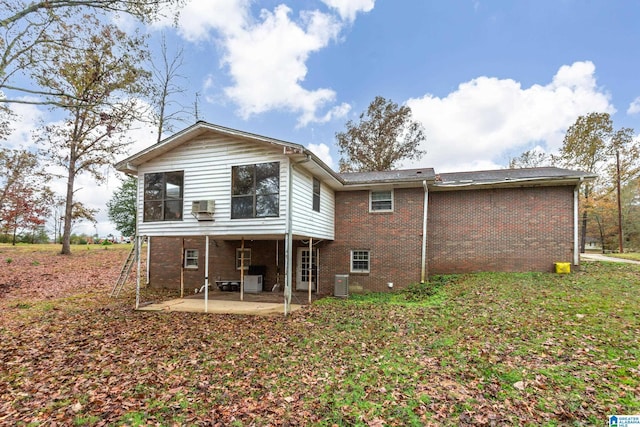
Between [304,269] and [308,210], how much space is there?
168 inches

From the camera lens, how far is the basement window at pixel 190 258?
14.0m

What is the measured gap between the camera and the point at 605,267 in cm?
1195

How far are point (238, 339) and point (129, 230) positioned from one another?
32.4 m

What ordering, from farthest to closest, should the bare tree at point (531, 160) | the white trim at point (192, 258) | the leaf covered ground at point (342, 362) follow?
the bare tree at point (531, 160)
the white trim at point (192, 258)
the leaf covered ground at point (342, 362)

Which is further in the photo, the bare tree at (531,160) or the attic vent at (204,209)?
the bare tree at (531,160)

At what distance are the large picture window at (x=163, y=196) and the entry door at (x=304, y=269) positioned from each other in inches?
218

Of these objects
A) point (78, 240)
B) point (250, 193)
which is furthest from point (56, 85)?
point (78, 240)

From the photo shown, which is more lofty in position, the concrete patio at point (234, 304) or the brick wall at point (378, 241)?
the brick wall at point (378, 241)

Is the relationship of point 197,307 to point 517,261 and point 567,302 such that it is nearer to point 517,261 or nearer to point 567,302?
point 567,302

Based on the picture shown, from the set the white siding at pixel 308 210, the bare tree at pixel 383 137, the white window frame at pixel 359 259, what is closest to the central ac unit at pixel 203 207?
the white siding at pixel 308 210

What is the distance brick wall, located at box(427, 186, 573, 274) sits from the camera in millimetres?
11500

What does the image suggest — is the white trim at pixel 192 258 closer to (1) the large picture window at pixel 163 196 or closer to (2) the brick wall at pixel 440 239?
(2) the brick wall at pixel 440 239

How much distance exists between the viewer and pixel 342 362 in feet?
17.9

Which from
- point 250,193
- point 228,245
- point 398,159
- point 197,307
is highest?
point 398,159
